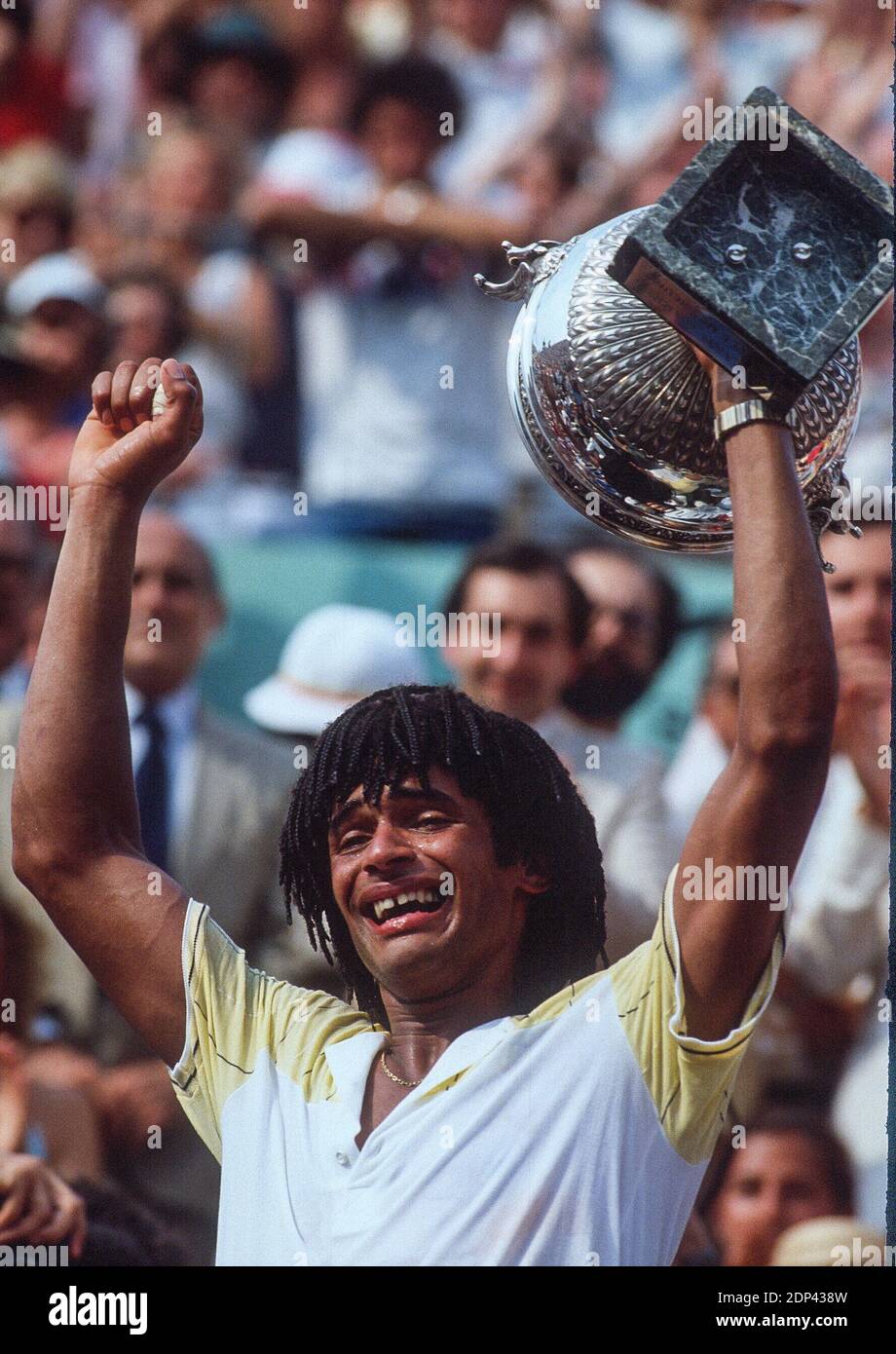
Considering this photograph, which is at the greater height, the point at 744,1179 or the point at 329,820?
the point at 329,820

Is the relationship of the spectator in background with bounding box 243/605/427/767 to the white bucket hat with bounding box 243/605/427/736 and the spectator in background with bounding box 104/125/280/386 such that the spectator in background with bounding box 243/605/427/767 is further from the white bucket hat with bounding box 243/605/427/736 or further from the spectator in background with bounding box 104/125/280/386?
the spectator in background with bounding box 104/125/280/386

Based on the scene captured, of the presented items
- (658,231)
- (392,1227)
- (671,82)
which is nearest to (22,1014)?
(392,1227)

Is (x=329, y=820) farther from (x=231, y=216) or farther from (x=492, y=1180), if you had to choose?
(x=231, y=216)

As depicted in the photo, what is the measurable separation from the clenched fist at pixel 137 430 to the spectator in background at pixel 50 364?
129 inches

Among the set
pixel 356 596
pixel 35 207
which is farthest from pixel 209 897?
pixel 35 207

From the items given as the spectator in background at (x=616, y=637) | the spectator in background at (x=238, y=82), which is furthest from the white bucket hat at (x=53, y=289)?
the spectator in background at (x=616, y=637)

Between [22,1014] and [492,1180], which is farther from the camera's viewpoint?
[22,1014]

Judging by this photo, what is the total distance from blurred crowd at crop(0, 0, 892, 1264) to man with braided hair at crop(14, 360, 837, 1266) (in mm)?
322

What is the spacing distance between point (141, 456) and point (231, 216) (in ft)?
13.7

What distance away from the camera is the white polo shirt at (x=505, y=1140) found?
7.50 feet

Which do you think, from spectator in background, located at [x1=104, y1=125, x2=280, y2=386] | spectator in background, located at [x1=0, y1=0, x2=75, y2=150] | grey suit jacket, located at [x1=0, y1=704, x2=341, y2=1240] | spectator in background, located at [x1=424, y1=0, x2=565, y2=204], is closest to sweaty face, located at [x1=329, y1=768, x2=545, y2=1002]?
grey suit jacket, located at [x1=0, y1=704, x2=341, y2=1240]

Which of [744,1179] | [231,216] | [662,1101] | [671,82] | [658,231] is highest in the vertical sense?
[671,82]

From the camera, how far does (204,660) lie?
16.7ft

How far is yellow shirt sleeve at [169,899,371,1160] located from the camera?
2482 millimetres
